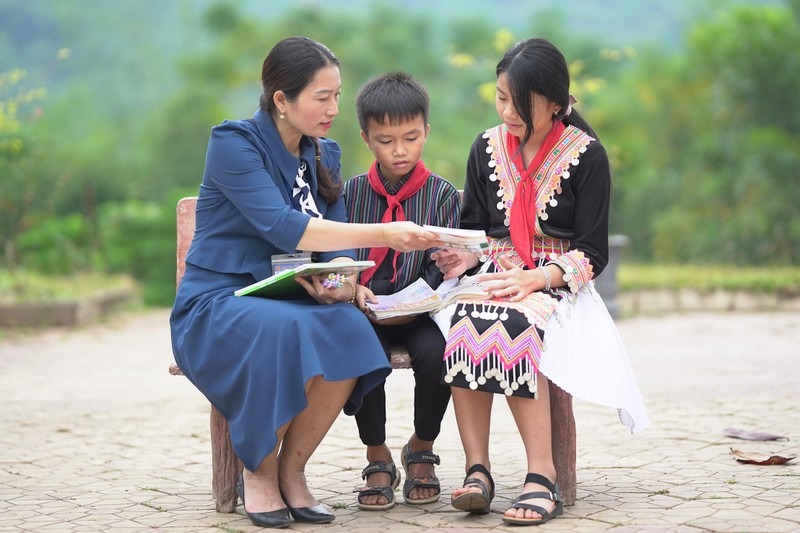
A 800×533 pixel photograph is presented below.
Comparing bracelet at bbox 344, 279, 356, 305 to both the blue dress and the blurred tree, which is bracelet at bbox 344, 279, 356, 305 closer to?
the blue dress

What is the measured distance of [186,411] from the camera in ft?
20.2

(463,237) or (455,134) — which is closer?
(463,237)

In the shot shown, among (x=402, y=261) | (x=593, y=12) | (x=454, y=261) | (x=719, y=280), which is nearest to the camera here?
(x=454, y=261)

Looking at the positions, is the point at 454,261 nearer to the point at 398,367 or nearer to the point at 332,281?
the point at 398,367

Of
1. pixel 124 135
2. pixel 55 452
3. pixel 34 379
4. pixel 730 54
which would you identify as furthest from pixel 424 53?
pixel 55 452

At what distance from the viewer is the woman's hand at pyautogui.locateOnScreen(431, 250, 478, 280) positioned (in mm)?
3934

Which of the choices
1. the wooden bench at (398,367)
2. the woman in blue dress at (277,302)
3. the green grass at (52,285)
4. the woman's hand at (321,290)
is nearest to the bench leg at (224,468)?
the wooden bench at (398,367)

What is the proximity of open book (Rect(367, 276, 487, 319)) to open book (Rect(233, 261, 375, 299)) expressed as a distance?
6.0 inches

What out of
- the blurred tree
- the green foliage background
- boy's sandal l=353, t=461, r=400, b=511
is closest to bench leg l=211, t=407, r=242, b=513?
boy's sandal l=353, t=461, r=400, b=511

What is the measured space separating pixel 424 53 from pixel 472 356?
2542 cm

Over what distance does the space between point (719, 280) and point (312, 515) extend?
8810 mm

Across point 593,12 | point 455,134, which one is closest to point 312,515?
point 455,134

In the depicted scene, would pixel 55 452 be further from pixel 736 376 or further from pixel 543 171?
pixel 736 376

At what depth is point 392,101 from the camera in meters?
3.89
